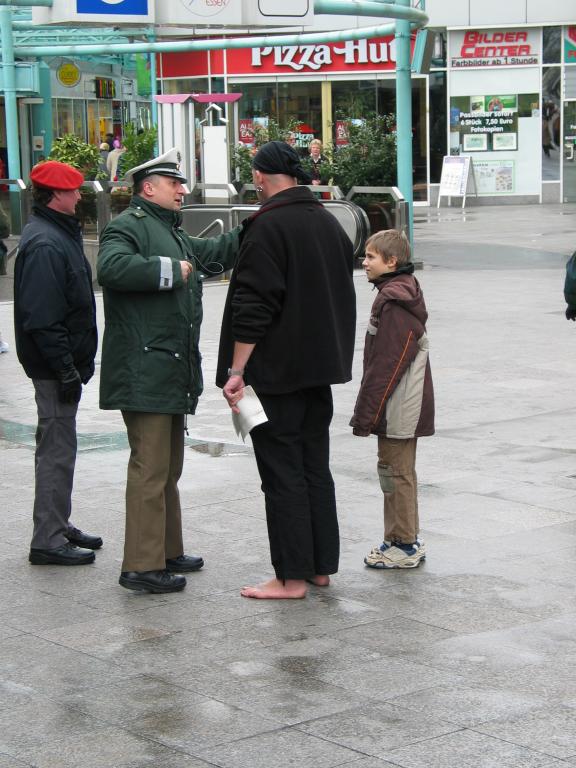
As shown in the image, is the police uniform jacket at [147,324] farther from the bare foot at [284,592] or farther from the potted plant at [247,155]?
the potted plant at [247,155]

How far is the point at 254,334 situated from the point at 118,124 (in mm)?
48121

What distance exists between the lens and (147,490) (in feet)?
17.9

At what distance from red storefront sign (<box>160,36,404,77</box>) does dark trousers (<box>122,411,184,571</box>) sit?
28.6 metres

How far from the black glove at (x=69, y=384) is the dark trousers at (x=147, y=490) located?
412 mm

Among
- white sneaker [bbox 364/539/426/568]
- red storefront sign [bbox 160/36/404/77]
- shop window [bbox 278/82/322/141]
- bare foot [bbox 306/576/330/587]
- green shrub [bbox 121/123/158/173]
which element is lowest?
bare foot [bbox 306/576/330/587]

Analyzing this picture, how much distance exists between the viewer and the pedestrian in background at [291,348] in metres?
5.18

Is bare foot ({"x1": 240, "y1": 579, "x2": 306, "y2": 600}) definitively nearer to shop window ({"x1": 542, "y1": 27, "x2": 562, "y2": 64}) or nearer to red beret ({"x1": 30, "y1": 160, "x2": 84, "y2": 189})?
red beret ({"x1": 30, "y1": 160, "x2": 84, "y2": 189})

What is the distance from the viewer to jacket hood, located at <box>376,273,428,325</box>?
5648mm

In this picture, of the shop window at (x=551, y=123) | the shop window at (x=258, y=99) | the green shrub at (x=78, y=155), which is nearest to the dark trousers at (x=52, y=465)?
the green shrub at (x=78, y=155)

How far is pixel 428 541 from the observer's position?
20.2ft

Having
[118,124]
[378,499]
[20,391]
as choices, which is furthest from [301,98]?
[378,499]

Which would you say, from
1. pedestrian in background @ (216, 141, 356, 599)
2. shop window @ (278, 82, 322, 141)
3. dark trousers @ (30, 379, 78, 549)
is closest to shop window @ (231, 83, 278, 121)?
shop window @ (278, 82, 322, 141)

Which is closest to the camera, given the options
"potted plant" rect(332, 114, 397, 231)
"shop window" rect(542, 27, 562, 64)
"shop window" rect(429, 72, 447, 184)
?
"potted plant" rect(332, 114, 397, 231)

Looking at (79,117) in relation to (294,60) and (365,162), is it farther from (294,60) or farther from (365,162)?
(365,162)
